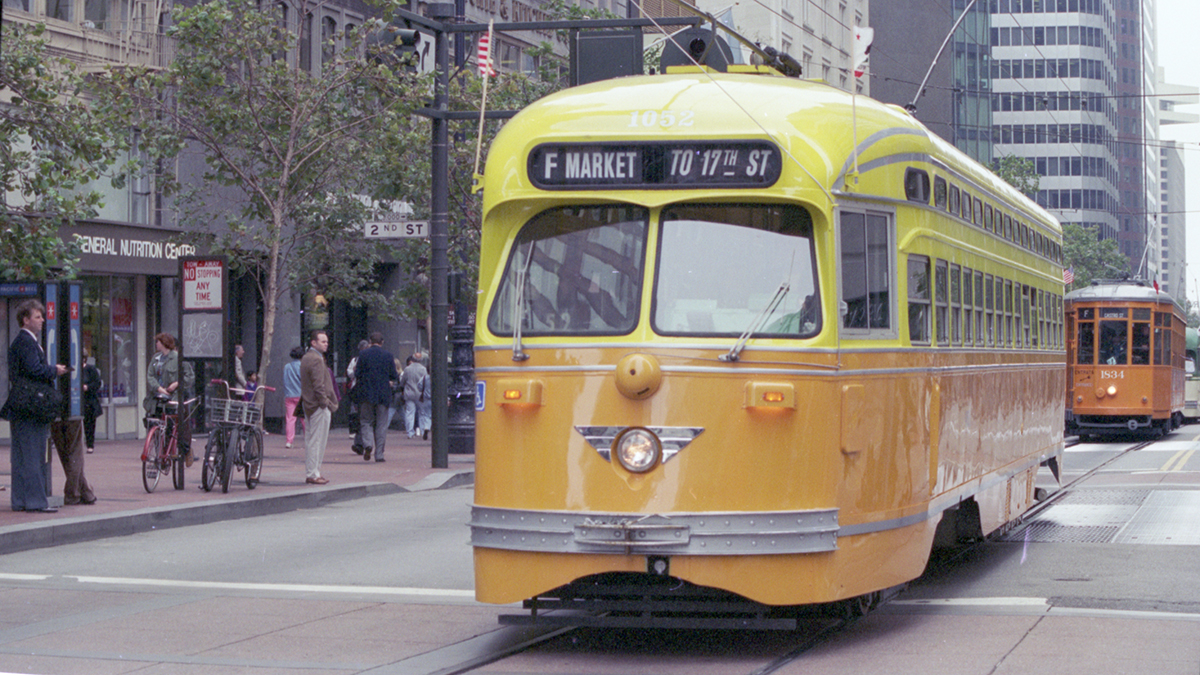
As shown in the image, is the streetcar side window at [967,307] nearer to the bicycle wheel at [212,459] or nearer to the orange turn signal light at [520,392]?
the orange turn signal light at [520,392]

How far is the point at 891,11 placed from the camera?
8119 centimetres

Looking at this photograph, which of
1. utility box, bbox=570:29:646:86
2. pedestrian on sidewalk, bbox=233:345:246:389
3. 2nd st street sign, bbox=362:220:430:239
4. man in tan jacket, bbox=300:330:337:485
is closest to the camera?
utility box, bbox=570:29:646:86

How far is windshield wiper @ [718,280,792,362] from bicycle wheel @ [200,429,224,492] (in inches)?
430

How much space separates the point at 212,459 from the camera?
17703mm

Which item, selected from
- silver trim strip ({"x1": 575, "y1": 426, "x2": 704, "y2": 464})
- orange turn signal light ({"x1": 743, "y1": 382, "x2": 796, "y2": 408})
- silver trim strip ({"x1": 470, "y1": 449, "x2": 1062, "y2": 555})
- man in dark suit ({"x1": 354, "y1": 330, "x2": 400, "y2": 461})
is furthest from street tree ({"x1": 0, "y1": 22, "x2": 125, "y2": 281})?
orange turn signal light ({"x1": 743, "y1": 382, "x2": 796, "y2": 408})

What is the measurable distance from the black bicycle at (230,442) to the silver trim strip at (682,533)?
10256mm

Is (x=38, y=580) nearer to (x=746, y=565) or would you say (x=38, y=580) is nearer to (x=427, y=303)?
(x=746, y=565)

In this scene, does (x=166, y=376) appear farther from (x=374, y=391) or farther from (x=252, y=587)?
(x=252, y=587)

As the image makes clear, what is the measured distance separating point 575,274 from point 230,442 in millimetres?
10331

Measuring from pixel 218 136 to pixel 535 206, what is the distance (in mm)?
15059

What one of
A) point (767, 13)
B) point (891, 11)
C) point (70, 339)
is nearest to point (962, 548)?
point (70, 339)

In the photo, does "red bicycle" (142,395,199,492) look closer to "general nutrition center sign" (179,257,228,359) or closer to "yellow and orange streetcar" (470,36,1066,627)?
"general nutrition center sign" (179,257,228,359)

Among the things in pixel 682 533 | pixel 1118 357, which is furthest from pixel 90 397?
pixel 1118 357

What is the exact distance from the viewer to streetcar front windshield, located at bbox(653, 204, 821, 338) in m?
7.86
